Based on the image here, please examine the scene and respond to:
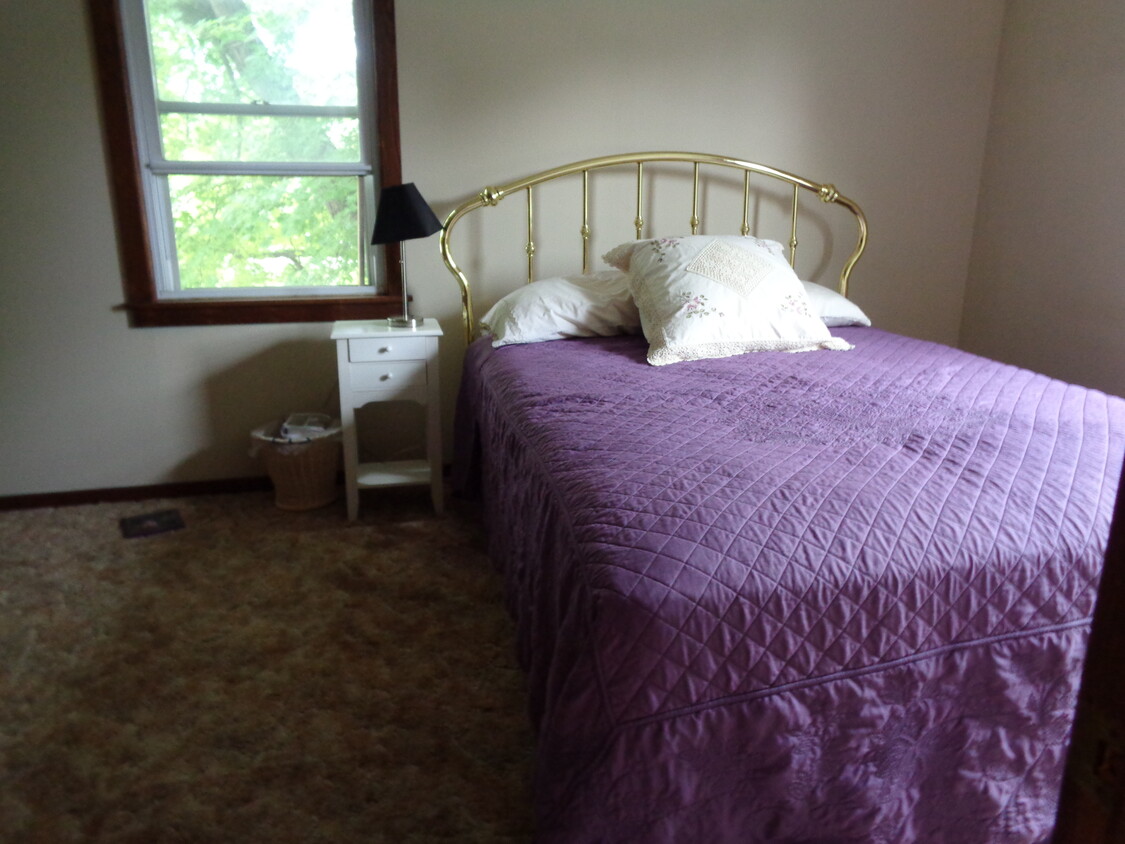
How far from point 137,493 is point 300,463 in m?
0.66

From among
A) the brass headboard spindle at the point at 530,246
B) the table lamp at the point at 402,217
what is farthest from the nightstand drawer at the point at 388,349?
the brass headboard spindle at the point at 530,246

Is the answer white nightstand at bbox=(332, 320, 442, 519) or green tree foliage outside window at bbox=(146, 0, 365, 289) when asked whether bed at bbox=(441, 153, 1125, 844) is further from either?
green tree foliage outside window at bbox=(146, 0, 365, 289)

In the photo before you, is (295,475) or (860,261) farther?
(860,261)

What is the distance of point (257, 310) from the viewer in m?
2.76

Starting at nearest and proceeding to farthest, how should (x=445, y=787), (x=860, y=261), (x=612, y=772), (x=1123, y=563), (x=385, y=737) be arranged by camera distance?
1. (x=1123, y=563)
2. (x=612, y=772)
3. (x=445, y=787)
4. (x=385, y=737)
5. (x=860, y=261)

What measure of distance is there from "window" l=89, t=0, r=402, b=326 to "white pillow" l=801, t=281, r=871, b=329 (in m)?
1.44

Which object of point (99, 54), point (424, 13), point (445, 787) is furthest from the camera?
point (424, 13)

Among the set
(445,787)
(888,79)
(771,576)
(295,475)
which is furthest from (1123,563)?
(888,79)

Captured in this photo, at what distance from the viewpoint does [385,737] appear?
63.2 inches

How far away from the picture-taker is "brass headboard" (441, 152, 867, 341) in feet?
8.99

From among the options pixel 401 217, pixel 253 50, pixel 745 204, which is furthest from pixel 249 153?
pixel 745 204

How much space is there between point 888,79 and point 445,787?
2910 millimetres

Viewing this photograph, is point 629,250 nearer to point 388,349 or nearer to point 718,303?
point 718,303

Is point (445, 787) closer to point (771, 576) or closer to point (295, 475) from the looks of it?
point (771, 576)
